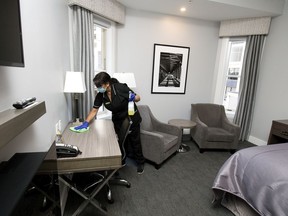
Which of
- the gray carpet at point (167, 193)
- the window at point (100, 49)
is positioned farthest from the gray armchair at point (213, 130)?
the window at point (100, 49)

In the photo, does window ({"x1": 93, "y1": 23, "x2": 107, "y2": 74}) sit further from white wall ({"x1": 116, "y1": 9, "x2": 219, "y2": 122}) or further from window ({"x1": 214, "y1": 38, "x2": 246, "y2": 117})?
window ({"x1": 214, "y1": 38, "x2": 246, "y2": 117})

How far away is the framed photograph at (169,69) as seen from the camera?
3.53 m

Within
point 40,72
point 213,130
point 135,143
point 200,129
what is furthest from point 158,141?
point 40,72

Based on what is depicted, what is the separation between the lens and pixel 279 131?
112 inches

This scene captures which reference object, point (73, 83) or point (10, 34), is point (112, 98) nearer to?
point (73, 83)

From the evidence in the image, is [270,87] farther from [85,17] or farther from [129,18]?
[85,17]

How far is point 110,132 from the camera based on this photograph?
2047 millimetres

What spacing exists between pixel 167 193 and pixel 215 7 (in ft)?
10.3

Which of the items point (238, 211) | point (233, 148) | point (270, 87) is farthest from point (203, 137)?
point (270, 87)

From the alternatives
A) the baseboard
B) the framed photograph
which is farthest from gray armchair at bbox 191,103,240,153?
the baseboard

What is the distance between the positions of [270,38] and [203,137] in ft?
8.15

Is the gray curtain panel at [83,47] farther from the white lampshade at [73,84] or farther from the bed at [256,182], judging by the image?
the bed at [256,182]

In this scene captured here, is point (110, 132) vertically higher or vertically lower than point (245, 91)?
lower

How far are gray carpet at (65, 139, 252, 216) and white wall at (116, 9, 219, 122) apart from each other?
139 cm
